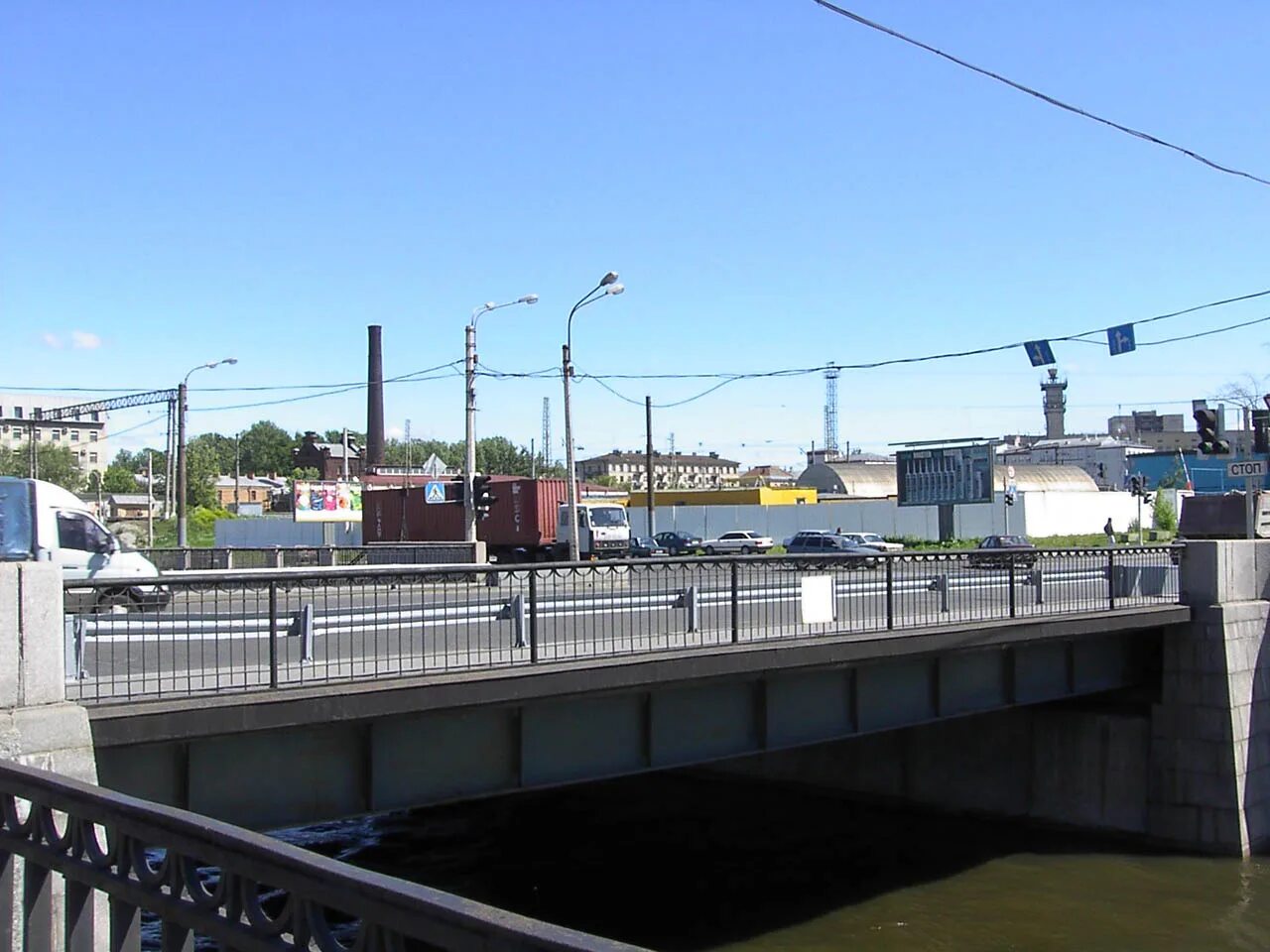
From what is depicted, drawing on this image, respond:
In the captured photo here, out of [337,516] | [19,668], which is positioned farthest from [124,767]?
[337,516]

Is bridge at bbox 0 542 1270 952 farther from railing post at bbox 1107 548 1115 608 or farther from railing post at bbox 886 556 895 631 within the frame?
railing post at bbox 1107 548 1115 608

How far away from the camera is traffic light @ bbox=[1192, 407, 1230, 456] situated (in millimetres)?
24752

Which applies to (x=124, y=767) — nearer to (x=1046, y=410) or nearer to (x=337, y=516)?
(x=337, y=516)

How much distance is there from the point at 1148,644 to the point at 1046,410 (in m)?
170

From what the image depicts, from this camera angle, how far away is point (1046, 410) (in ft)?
604

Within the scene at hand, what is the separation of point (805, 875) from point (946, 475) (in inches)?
1570

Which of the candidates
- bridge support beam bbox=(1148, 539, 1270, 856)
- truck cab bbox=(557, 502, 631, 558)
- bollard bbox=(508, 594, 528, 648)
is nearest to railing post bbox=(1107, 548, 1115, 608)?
bridge support beam bbox=(1148, 539, 1270, 856)

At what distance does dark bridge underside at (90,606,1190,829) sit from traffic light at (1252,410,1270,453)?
314 inches

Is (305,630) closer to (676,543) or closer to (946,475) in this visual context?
(946,475)

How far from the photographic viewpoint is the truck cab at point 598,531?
49.3 m

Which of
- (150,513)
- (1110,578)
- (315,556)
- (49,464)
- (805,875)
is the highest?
(49,464)

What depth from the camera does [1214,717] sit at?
66.5ft

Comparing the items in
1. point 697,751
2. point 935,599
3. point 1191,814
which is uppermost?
point 935,599

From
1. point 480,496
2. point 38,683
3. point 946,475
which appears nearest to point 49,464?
point 946,475
